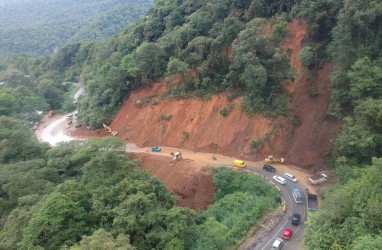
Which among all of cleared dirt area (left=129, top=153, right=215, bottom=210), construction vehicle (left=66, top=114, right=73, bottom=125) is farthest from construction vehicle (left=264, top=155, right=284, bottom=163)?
construction vehicle (left=66, top=114, right=73, bottom=125)

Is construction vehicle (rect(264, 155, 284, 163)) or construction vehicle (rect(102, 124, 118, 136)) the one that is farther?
construction vehicle (rect(102, 124, 118, 136))

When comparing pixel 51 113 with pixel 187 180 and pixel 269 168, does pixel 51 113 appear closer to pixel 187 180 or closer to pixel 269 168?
pixel 187 180

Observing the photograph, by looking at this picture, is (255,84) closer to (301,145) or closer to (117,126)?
(301,145)

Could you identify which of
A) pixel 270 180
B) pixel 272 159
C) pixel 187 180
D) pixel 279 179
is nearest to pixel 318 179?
pixel 279 179

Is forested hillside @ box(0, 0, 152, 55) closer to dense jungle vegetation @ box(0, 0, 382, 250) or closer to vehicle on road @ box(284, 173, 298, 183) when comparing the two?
dense jungle vegetation @ box(0, 0, 382, 250)

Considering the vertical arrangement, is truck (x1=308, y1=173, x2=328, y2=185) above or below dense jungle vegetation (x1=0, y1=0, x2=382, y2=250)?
below

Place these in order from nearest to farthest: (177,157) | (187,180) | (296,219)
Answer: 1. (296,219)
2. (187,180)
3. (177,157)
